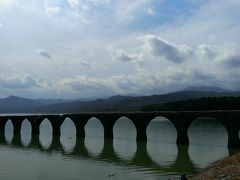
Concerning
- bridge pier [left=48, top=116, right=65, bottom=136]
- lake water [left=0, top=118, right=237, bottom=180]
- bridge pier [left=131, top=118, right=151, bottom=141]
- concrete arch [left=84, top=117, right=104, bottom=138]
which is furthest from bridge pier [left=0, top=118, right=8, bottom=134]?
bridge pier [left=131, top=118, right=151, bottom=141]

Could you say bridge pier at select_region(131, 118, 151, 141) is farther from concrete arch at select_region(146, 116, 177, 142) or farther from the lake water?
concrete arch at select_region(146, 116, 177, 142)

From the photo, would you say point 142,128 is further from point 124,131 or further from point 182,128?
point 124,131

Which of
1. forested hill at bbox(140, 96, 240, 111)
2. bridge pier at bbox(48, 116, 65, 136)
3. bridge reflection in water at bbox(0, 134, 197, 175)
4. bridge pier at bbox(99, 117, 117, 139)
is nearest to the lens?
bridge reflection in water at bbox(0, 134, 197, 175)

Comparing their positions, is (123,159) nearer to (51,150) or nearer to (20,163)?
(20,163)

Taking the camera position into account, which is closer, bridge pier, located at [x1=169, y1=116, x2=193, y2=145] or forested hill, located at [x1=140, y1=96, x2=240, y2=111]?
bridge pier, located at [x1=169, y1=116, x2=193, y2=145]

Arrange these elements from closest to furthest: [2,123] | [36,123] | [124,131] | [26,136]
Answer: [36,123] → [26,136] → [2,123] → [124,131]

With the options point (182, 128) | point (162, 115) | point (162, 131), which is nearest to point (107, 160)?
point (182, 128)

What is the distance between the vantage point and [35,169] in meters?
37.8

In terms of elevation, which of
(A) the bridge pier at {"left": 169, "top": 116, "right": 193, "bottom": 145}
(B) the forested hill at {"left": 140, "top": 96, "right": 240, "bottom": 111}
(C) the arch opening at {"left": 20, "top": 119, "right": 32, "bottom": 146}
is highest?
(B) the forested hill at {"left": 140, "top": 96, "right": 240, "bottom": 111}

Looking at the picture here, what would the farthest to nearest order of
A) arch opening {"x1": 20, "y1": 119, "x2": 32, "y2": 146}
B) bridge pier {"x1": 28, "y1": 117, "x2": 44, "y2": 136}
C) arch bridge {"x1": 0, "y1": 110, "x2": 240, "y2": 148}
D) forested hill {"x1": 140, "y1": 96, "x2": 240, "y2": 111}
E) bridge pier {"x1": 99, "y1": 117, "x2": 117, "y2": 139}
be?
forested hill {"x1": 140, "y1": 96, "x2": 240, "y2": 111}, bridge pier {"x1": 28, "y1": 117, "x2": 44, "y2": 136}, arch opening {"x1": 20, "y1": 119, "x2": 32, "y2": 146}, bridge pier {"x1": 99, "y1": 117, "x2": 117, "y2": 139}, arch bridge {"x1": 0, "y1": 110, "x2": 240, "y2": 148}

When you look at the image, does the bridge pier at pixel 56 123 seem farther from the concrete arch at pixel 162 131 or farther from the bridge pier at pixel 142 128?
the bridge pier at pixel 142 128

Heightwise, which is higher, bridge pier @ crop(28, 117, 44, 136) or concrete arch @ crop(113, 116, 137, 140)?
bridge pier @ crop(28, 117, 44, 136)

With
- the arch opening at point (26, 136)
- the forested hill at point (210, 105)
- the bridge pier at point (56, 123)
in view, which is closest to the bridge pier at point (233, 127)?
the arch opening at point (26, 136)

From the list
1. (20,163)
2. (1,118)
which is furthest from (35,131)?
(20,163)
